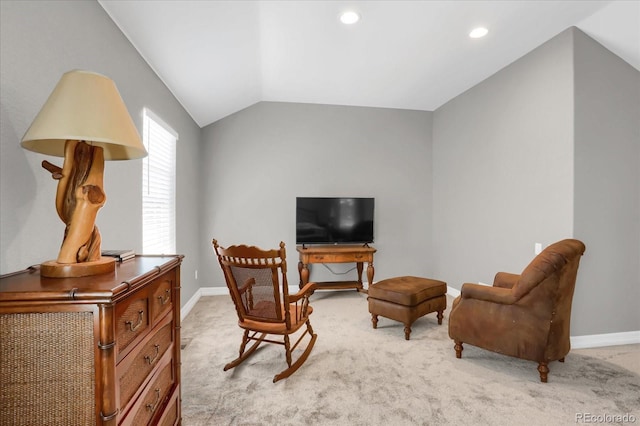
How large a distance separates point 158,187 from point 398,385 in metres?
2.83

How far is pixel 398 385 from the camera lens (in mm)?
2303

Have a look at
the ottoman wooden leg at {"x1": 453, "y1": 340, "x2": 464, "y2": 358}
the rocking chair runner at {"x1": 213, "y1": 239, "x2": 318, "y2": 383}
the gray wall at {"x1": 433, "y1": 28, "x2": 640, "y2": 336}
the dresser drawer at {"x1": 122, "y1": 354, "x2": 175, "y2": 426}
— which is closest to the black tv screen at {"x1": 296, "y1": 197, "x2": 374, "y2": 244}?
the gray wall at {"x1": 433, "y1": 28, "x2": 640, "y2": 336}

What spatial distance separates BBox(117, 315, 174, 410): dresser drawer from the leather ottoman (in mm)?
2264

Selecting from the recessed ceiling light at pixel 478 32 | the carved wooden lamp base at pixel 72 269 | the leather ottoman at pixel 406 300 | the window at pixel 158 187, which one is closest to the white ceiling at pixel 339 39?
the recessed ceiling light at pixel 478 32

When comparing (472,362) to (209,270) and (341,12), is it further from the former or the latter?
(209,270)

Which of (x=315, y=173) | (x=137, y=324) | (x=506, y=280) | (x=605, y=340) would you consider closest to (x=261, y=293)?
(x=137, y=324)

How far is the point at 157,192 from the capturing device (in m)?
3.16

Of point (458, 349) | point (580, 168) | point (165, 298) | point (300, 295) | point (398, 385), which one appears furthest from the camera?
point (580, 168)

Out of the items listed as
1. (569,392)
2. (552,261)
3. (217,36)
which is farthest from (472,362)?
(217,36)

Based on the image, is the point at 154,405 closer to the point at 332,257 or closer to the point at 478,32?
the point at 332,257

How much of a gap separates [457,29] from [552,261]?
2.29 meters

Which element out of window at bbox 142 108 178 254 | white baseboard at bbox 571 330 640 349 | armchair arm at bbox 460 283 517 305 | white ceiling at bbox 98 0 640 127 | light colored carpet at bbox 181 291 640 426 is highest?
white ceiling at bbox 98 0 640 127

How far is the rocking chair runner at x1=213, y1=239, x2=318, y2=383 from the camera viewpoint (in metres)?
2.23

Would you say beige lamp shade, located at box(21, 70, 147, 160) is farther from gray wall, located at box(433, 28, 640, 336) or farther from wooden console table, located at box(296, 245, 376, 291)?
gray wall, located at box(433, 28, 640, 336)
